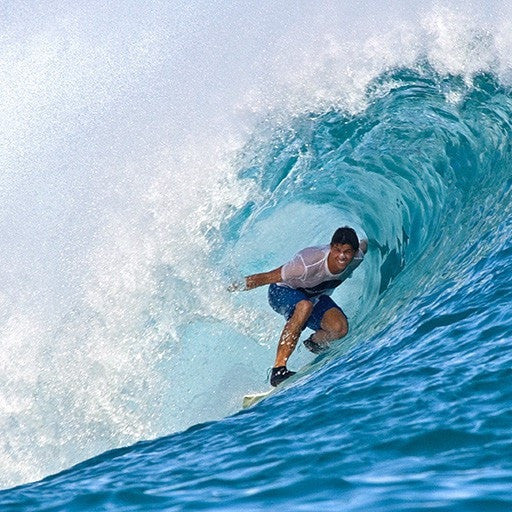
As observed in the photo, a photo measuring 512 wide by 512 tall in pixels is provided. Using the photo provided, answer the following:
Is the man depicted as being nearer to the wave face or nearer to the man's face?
the man's face

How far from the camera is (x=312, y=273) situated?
23.9 feet

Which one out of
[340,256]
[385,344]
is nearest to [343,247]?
[340,256]

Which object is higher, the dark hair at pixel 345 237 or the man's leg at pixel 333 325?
the dark hair at pixel 345 237

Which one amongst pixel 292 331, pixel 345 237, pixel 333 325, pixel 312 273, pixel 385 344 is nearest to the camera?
pixel 385 344

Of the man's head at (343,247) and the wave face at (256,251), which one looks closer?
the wave face at (256,251)

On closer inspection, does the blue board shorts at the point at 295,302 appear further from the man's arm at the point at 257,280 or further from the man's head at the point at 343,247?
the man's head at the point at 343,247

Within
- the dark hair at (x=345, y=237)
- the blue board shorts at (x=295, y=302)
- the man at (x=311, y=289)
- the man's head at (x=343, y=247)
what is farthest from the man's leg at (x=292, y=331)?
the dark hair at (x=345, y=237)

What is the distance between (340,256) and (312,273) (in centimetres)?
28

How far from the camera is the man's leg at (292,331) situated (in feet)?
23.4

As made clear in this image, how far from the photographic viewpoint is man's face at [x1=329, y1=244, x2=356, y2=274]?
708 cm

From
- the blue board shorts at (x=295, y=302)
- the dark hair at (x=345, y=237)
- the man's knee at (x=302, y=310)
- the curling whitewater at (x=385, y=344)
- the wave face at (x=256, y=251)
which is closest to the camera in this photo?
the curling whitewater at (x=385, y=344)

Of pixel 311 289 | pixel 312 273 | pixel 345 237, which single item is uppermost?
pixel 345 237

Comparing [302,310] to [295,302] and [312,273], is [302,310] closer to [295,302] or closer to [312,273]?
[295,302]

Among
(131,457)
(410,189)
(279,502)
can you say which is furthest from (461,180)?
(279,502)
